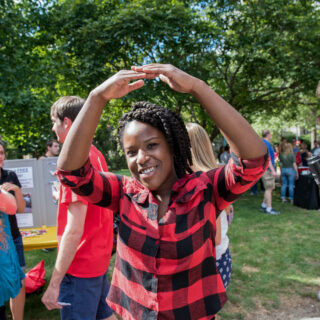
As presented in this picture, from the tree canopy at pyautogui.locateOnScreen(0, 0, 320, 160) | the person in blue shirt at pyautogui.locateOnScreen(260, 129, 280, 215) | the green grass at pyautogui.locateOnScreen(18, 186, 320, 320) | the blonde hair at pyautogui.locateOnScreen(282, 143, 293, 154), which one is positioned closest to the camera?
the green grass at pyautogui.locateOnScreen(18, 186, 320, 320)

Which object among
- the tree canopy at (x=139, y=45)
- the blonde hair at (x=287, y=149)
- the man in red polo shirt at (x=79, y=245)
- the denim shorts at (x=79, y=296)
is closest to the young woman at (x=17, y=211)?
the man in red polo shirt at (x=79, y=245)

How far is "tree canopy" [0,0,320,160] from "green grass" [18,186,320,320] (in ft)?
12.5

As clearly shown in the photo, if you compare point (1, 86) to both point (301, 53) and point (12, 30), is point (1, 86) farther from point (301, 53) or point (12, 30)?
point (301, 53)

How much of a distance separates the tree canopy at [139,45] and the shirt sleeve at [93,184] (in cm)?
578

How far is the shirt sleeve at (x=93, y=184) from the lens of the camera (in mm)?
1198

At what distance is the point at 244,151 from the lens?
1.08m

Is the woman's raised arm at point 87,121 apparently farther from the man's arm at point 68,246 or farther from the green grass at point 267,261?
the green grass at point 267,261

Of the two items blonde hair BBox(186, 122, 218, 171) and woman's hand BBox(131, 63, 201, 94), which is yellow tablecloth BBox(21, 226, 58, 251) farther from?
→ woman's hand BBox(131, 63, 201, 94)

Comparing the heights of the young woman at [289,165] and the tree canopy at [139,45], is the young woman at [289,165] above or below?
below

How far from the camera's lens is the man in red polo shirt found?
1723 mm

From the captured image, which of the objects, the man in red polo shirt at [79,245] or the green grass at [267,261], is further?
the green grass at [267,261]

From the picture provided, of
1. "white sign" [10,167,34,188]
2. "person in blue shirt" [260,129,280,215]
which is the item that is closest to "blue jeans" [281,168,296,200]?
"person in blue shirt" [260,129,280,215]

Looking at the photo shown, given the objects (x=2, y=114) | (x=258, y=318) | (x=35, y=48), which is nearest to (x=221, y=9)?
(x=35, y=48)

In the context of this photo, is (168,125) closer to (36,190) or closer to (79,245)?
(79,245)
